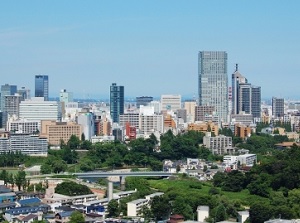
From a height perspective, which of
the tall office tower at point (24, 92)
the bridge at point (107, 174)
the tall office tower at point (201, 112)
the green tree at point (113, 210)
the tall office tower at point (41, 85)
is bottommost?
the green tree at point (113, 210)

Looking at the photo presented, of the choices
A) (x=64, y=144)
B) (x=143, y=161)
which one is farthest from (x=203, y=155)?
(x=64, y=144)

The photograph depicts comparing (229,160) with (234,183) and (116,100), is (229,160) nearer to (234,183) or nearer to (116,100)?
(234,183)

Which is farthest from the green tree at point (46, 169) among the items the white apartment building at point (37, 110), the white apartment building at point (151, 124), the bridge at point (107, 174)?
the white apartment building at point (37, 110)

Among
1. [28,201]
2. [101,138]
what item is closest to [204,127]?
[101,138]

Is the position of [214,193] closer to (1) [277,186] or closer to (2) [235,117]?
(1) [277,186]

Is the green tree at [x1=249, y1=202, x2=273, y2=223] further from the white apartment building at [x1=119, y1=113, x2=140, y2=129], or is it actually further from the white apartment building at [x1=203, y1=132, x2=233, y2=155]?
the white apartment building at [x1=119, y1=113, x2=140, y2=129]

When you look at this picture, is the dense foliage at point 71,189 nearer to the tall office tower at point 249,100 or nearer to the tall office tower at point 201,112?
the tall office tower at point 201,112
